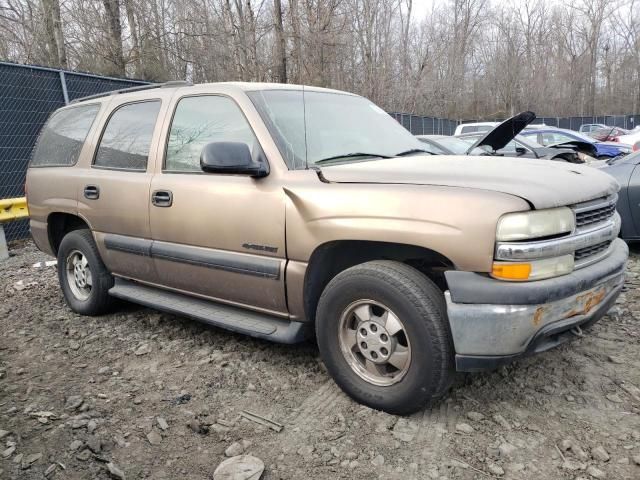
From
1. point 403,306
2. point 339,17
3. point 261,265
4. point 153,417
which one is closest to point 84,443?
point 153,417

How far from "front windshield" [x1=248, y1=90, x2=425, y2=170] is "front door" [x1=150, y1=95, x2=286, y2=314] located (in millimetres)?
174

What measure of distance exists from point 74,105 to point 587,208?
420 centimetres

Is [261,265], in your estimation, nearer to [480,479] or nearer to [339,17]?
[480,479]

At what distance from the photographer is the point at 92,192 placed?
4.09 metres

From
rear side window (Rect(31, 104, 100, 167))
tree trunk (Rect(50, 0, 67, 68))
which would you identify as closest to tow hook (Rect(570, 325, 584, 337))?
rear side window (Rect(31, 104, 100, 167))

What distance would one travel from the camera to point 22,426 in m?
2.79

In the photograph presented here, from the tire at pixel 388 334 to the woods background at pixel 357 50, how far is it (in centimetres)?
1277

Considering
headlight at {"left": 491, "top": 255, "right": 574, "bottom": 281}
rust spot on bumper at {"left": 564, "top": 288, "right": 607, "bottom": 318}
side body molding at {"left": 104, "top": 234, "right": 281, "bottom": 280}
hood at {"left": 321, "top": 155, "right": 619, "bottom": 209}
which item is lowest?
rust spot on bumper at {"left": 564, "top": 288, "right": 607, "bottom": 318}

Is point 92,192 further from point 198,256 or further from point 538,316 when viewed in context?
point 538,316

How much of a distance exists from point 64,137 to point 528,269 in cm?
401

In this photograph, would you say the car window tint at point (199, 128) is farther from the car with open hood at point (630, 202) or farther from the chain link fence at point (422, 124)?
the chain link fence at point (422, 124)

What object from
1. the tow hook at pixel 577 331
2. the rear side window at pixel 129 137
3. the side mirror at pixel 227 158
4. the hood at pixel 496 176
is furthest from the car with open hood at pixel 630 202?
the rear side window at pixel 129 137

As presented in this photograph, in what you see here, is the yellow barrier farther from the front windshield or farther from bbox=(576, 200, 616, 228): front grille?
bbox=(576, 200, 616, 228): front grille

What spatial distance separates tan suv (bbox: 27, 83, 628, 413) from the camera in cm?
236
